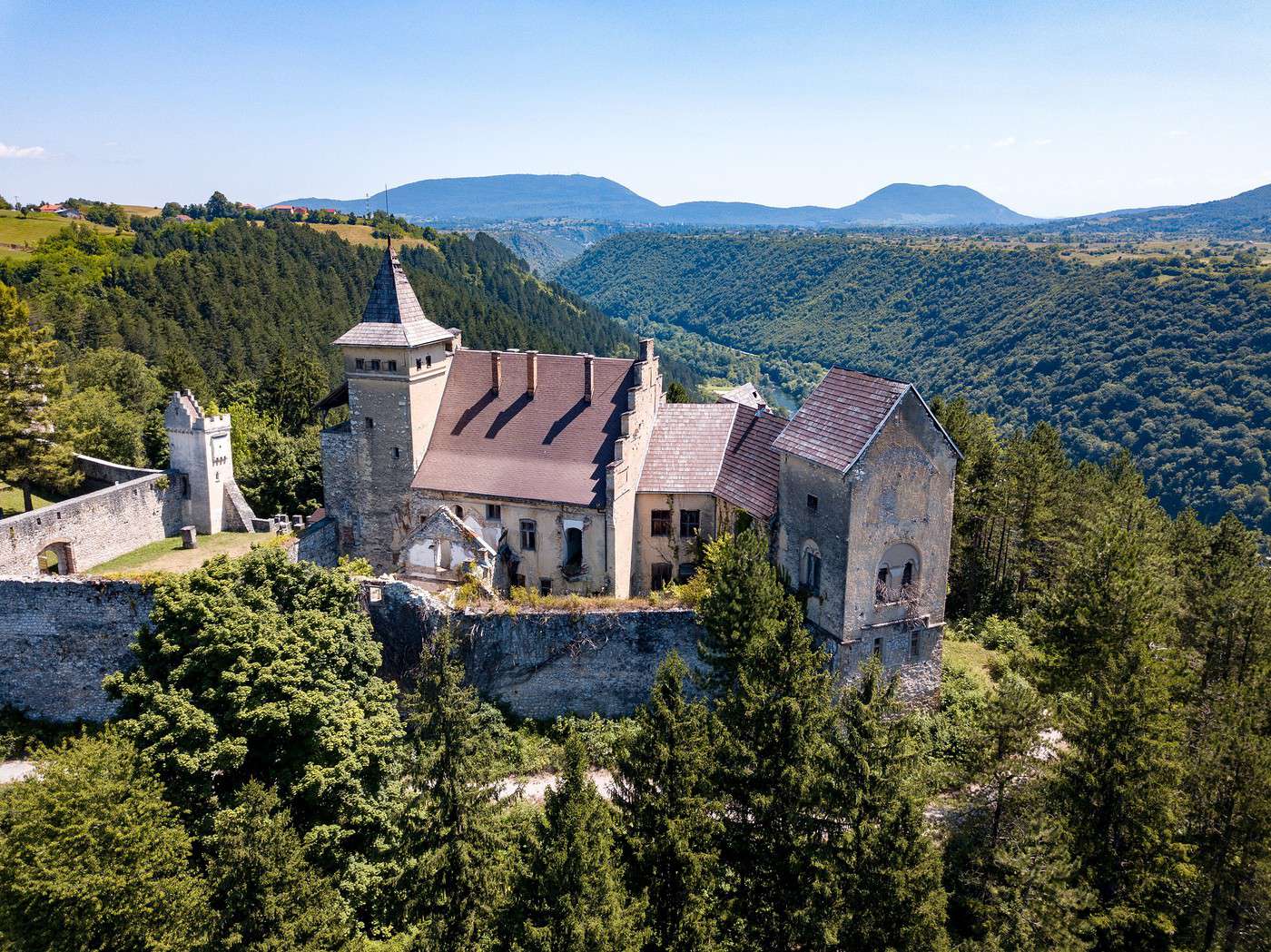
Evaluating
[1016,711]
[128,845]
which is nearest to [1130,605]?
[1016,711]

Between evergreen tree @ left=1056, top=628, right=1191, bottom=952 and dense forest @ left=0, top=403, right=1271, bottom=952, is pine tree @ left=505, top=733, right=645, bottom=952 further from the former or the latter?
evergreen tree @ left=1056, top=628, right=1191, bottom=952

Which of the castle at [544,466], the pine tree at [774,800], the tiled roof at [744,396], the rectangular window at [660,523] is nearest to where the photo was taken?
the pine tree at [774,800]

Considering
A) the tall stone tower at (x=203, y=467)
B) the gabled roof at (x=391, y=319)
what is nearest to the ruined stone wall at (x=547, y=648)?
the gabled roof at (x=391, y=319)

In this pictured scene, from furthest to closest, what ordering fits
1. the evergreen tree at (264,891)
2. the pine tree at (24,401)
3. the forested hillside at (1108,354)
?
the forested hillside at (1108,354)
the pine tree at (24,401)
the evergreen tree at (264,891)

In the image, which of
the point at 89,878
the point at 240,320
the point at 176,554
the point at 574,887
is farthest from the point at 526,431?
the point at 240,320

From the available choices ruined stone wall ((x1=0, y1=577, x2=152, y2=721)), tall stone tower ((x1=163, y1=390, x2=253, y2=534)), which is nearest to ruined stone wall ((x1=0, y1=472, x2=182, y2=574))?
tall stone tower ((x1=163, y1=390, x2=253, y2=534))

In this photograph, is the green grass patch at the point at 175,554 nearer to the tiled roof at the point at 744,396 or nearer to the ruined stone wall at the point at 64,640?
the ruined stone wall at the point at 64,640

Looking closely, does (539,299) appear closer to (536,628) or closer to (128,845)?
(536,628)

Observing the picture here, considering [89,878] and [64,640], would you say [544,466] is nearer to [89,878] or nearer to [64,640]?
[64,640]
